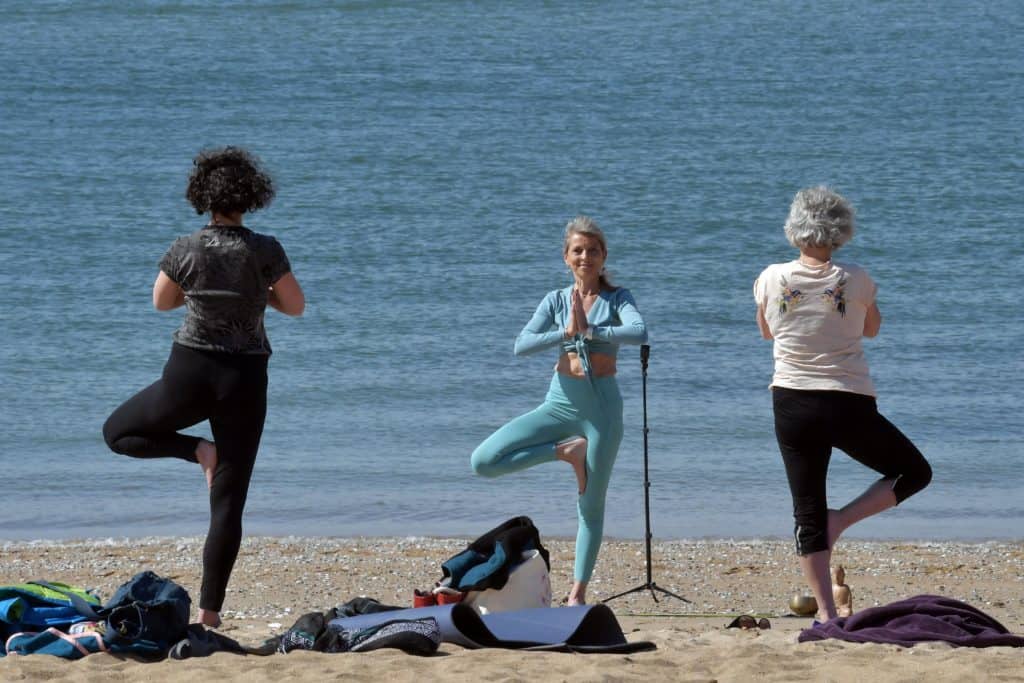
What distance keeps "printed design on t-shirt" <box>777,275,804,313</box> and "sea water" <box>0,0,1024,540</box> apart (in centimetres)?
380

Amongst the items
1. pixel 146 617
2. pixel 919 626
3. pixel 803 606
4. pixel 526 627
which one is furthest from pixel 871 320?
pixel 146 617

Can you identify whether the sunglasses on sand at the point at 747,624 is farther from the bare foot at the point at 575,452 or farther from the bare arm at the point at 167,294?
the bare arm at the point at 167,294

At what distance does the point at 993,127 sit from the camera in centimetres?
3000

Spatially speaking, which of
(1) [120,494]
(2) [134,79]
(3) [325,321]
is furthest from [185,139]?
(1) [120,494]

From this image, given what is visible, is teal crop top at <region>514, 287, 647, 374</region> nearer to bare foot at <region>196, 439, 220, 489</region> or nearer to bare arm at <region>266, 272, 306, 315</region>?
bare arm at <region>266, 272, 306, 315</region>

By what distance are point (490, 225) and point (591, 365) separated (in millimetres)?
17610

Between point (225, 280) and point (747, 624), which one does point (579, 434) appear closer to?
point (747, 624)

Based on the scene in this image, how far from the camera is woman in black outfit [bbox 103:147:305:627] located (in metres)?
5.67

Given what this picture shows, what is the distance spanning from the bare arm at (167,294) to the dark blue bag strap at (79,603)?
3.51 feet

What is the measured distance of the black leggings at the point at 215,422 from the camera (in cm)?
568

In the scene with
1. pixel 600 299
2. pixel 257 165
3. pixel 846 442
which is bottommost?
pixel 846 442

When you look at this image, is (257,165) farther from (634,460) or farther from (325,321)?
(325,321)

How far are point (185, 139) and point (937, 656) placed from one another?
26.9m

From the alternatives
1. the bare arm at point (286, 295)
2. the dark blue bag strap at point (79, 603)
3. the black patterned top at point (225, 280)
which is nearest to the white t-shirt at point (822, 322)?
the bare arm at point (286, 295)
